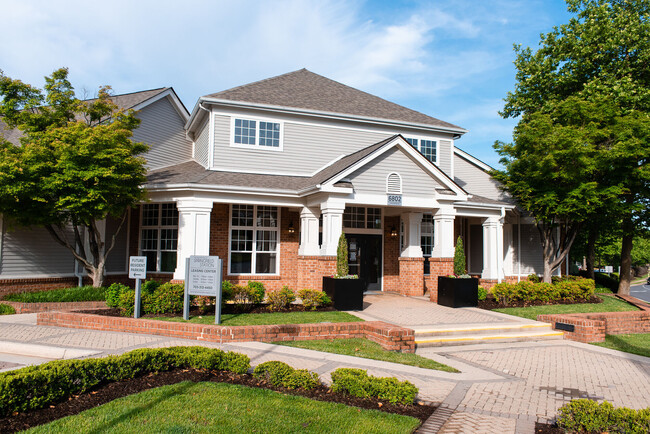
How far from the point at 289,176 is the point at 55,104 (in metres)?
7.58

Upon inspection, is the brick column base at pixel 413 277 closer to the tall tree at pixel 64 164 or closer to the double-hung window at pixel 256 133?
the double-hung window at pixel 256 133

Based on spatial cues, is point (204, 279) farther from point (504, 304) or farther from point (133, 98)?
point (133, 98)

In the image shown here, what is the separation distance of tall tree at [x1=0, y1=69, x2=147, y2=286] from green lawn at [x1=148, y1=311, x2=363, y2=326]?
4.35 metres

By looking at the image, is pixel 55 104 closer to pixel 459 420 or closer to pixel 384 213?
pixel 384 213

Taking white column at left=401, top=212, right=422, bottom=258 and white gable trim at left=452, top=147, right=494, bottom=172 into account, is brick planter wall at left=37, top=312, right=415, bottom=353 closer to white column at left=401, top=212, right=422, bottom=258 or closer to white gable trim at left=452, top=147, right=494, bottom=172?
white column at left=401, top=212, right=422, bottom=258

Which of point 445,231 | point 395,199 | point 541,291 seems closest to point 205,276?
point 395,199

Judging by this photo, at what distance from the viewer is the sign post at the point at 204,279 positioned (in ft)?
33.7

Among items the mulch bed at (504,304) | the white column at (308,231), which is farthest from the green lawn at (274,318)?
the mulch bed at (504,304)

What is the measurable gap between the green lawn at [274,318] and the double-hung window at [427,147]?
9.24 m

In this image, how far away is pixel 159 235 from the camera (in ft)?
52.9

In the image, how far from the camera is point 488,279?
1773cm

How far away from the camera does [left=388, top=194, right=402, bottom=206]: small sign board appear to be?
1465 centimetres

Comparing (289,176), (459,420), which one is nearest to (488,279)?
(289,176)

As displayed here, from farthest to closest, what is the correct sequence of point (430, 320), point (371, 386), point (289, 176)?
point (289, 176), point (430, 320), point (371, 386)
